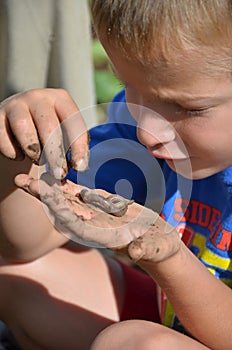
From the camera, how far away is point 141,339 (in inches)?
41.7

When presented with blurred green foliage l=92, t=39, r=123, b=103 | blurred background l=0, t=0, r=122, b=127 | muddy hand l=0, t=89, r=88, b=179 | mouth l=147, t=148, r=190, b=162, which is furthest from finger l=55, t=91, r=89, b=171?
blurred green foliage l=92, t=39, r=123, b=103

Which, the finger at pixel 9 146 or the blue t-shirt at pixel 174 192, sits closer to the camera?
the finger at pixel 9 146

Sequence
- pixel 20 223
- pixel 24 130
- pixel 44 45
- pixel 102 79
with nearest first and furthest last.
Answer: pixel 24 130
pixel 20 223
pixel 44 45
pixel 102 79

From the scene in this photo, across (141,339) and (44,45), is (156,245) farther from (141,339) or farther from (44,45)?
(44,45)

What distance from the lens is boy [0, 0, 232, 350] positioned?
0.98 metres

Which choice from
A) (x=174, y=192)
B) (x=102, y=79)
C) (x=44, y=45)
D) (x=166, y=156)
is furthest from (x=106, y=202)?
(x=102, y=79)

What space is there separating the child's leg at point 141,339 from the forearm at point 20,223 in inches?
10.3

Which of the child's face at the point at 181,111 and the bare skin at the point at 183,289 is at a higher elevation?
the child's face at the point at 181,111

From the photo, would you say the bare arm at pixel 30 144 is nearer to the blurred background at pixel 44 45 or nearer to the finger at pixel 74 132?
the finger at pixel 74 132

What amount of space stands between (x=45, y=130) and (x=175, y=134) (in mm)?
186

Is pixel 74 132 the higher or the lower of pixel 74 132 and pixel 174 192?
the higher

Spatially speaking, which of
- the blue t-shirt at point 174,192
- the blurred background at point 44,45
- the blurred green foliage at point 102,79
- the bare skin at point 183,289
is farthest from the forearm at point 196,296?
the blurred green foliage at point 102,79

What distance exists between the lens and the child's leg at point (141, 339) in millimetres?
1054

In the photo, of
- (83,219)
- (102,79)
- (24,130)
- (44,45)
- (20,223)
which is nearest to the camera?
(83,219)
